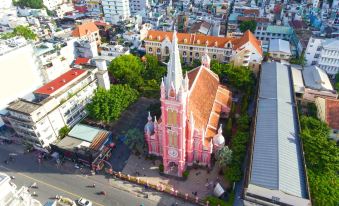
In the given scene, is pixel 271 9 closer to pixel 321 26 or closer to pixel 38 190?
pixel 321 26

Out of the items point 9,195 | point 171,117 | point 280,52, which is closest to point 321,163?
point 171,117

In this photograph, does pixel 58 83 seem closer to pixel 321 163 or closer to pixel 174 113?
pixel 174 113

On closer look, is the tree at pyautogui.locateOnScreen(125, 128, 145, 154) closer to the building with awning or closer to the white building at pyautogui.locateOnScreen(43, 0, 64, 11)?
the building with awning

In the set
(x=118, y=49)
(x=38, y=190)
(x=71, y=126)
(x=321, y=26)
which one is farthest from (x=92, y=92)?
(x=321, y=26)

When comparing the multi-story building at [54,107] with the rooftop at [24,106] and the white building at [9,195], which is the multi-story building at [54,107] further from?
the white building at [9,195]

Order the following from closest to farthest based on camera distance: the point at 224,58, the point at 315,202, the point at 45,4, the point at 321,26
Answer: the point at 315,202 → the point at 224,58 → the point at 321,26 → the point at 45,4

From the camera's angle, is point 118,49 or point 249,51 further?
point 118,49

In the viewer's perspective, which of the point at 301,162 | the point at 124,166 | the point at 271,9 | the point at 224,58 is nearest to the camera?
the point at 301,162
